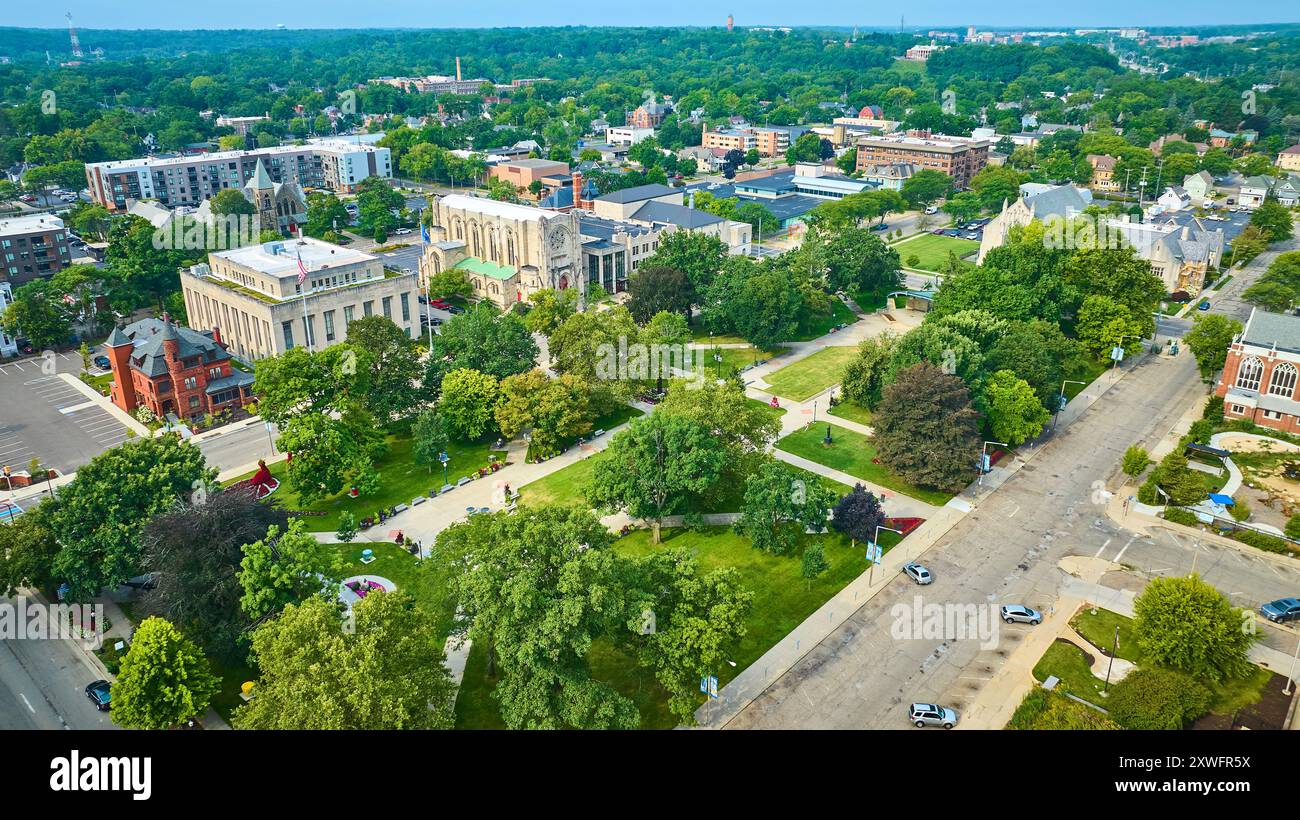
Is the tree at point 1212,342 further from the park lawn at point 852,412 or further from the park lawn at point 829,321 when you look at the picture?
the park lawn at point 829,321

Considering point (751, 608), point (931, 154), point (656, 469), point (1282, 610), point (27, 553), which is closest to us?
point (751, 608)

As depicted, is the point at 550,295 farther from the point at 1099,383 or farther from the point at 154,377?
the point at 1099,383

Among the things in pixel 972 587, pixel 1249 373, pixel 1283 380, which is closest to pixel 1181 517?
pixel 972 587

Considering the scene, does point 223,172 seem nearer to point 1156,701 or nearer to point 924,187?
point 924,187

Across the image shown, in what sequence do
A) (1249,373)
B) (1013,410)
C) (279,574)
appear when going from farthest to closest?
1. (1249,373)
2. (1013,410)
3. (279,574)

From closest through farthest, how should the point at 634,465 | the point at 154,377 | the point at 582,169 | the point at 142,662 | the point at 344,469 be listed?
1. the point at 142,662
2. the point at 634,465
3. the point at 344,469
4. the point at 154,377
5. the point at 582,169

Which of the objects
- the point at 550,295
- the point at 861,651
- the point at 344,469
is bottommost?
the point at 861,651

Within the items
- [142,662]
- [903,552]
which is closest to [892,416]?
[903,552]
